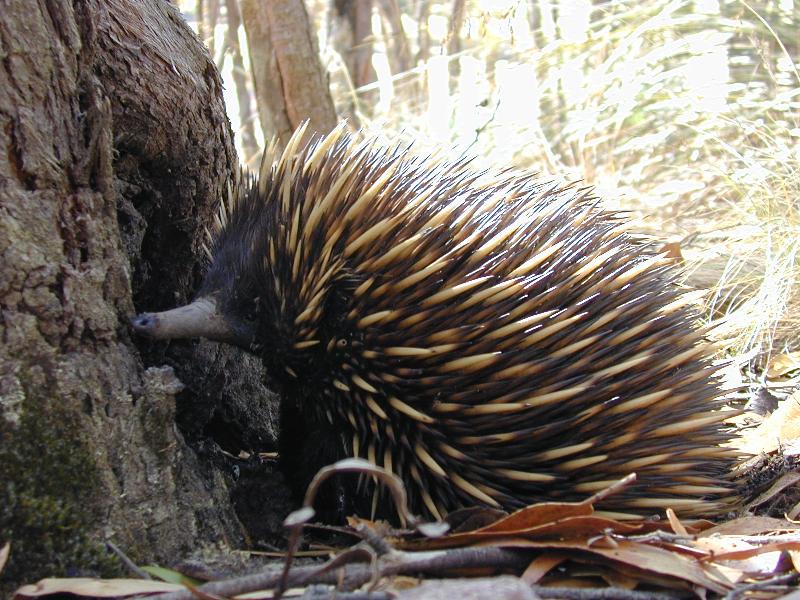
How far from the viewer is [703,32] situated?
575 centimetres

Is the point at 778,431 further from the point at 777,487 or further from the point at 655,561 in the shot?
the point at 655,561

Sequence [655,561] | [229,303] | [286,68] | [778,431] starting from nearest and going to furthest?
1. [655,561]
2. [229,303]
3. [778,431]
4. [286,68]

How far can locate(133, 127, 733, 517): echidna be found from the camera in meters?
2.07

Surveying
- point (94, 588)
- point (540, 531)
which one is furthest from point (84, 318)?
point (540, 531)

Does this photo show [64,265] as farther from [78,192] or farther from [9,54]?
[9,54]

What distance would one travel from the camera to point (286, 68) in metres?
4.50

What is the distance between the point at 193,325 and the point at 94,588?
700 millimetres

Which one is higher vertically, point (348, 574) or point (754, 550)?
point (348, 574)

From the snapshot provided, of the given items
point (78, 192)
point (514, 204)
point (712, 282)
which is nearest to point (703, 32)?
point (712, 282)

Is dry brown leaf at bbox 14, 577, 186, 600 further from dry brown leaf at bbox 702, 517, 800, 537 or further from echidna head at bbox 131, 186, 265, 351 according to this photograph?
dry brown leaf at bbox 702, 517, 800, 537

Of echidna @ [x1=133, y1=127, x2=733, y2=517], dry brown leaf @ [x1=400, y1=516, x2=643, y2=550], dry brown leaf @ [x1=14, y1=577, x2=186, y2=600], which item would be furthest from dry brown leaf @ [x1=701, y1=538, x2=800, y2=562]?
dry brown leaf @ [x1=14, y1=577, x2=186, y2=600]

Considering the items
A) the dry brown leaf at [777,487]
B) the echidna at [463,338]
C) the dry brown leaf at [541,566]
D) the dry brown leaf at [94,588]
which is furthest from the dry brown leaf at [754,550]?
the dry brown leaf at [94,588]

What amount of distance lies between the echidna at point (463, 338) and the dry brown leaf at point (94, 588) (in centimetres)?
56

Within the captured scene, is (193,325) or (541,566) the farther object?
(193,325)
